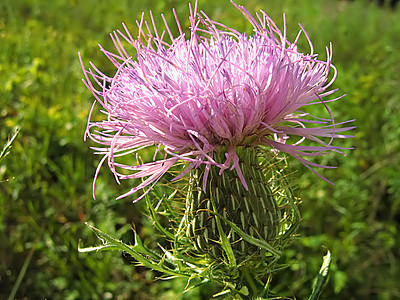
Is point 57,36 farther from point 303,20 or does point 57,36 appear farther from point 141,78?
point 141,78

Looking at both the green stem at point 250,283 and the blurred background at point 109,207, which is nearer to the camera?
the green stem at point 250,283

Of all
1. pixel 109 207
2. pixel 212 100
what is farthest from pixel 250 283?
pixel 109 207

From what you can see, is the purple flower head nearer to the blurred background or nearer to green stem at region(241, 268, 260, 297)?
green stem at region(241, 268, 260, 297)

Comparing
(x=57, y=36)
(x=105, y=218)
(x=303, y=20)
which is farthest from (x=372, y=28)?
(x=105, y=218)

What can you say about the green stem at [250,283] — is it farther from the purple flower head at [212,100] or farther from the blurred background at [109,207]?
the blurred background at [109,207]

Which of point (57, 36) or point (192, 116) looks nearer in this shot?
point (192, 116)

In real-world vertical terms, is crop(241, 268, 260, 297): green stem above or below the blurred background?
above

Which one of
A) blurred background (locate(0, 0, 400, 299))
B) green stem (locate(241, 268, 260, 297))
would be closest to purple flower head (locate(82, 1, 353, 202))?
green stem (locate(241, 268, 260, 297))

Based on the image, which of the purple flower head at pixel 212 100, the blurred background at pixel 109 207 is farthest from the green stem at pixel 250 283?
the blurred background at pixel 109 207

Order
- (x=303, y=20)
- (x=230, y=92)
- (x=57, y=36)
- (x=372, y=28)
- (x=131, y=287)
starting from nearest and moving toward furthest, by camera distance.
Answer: (x=230, y=92) → (x=131, y=287) → (x=57, y=36) → (x=303, y=20) → (x=372, y=28)

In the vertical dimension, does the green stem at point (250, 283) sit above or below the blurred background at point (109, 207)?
above

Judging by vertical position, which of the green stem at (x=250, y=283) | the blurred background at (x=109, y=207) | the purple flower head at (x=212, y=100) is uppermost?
the purple flower head at (x=212, y=100)
